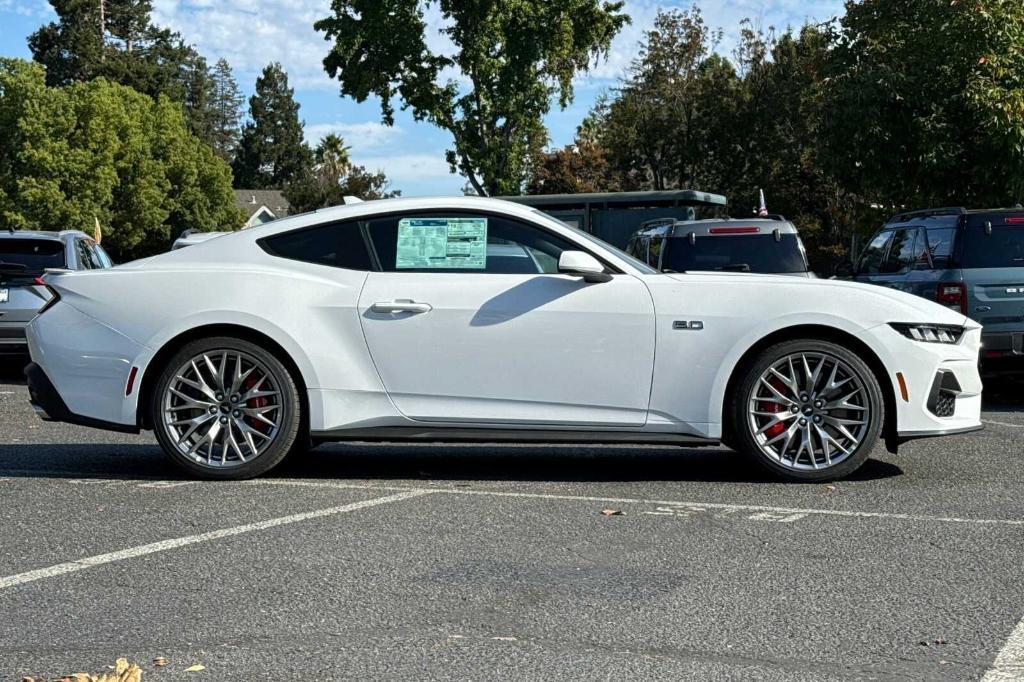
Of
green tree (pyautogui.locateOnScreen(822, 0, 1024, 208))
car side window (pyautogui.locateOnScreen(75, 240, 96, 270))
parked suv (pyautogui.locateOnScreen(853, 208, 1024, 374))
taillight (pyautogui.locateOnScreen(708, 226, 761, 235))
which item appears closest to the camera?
parked suv (pyautogui.locateOnScreen(853, 208, 1024, 374))

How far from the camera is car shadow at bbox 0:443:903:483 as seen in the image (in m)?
7.57

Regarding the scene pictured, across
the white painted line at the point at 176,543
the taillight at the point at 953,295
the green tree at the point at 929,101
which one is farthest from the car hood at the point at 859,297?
the green tree at the point at 929,101

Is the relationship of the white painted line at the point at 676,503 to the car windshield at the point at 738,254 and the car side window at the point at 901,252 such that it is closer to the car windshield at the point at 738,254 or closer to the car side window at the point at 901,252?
the car windshield at the point at 738,254

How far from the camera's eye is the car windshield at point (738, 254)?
13.1 metres

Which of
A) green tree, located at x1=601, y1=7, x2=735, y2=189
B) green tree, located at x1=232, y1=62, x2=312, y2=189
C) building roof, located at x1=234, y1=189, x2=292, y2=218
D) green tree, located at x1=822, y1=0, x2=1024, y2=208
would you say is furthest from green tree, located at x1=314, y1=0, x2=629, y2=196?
green tree, located at x1=232, y1=62, x2=312, y2=189

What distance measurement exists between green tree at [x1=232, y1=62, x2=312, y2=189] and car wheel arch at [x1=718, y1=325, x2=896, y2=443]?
4900 inches

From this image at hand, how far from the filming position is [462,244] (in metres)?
7.30

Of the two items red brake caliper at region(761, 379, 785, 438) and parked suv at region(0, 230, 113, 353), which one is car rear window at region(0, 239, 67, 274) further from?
red brake caliper at region(761, 379, 785, 438)

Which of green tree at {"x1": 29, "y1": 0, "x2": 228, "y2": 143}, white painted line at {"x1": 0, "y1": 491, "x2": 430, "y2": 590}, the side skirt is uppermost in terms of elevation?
green tree at {"x1": 29, "y1": 0, "x2": 228, "y2": 143}

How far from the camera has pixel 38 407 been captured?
743 centimetres

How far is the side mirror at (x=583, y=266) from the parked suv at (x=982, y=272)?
5.93m

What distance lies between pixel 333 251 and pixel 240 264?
1.67 ft

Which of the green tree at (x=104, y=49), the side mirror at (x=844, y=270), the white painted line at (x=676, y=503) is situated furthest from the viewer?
the green tree at (x=104, y=49)

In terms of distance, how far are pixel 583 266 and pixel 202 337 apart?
6.79 ft
